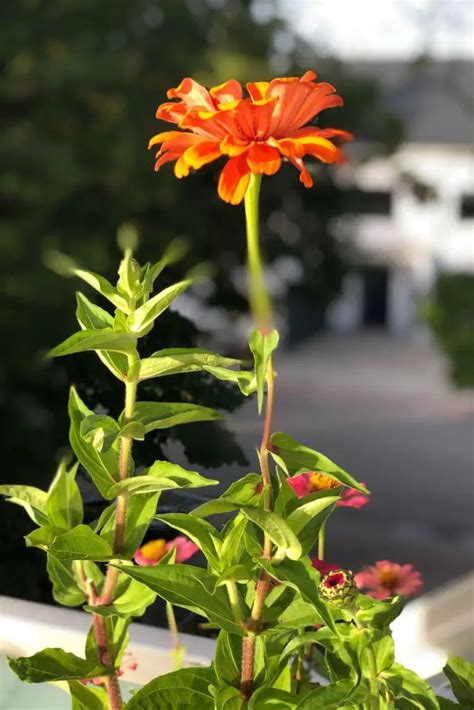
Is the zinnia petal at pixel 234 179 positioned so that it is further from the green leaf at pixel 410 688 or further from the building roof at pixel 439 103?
the building roof at pixel 439 103

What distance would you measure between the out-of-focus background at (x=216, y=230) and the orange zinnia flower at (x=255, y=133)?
38 centimetres

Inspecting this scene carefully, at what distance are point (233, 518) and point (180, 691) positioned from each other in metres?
0.11

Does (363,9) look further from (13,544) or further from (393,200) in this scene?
(393,200)

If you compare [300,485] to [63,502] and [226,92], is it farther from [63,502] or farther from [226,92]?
[226,92]

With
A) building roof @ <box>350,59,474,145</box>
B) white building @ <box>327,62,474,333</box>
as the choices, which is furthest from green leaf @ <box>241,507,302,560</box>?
building roof @ <box>350,59,474,145</box>

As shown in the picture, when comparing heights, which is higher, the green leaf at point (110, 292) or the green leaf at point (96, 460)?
the green leaf at point (110, 292)

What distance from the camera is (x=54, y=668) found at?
2.03 ft

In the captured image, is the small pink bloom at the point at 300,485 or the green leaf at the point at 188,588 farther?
the small pink bloom at the point at 300,485

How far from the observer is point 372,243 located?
15781mm

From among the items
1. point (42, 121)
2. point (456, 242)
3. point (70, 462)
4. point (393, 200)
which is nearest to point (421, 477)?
point (42, 121)

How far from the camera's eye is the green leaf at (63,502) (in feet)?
2.06

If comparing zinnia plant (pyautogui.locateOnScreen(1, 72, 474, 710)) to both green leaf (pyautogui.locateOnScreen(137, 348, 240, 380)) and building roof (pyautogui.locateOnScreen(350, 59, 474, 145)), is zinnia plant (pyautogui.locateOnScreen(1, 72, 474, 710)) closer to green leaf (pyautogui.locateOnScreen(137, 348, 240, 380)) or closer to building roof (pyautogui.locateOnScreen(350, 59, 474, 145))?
green leaf (pyautogui.locateOnScreen(137, 348, 240, 380))

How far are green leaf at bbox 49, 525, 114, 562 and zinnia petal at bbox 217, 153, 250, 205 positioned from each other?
19 centimetres

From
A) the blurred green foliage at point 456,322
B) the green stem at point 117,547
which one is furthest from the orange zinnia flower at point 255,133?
the blurred green foliage at point 456,322
